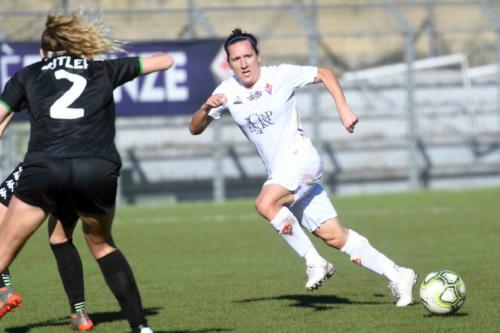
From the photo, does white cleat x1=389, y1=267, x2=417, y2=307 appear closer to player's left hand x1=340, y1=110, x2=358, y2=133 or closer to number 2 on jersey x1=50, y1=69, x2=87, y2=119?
player's left hand x1=340, y1=110, x2=358, y2=133

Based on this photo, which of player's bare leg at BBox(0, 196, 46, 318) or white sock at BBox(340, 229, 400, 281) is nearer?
player's bare leg at BBox(0, 196, 46, 318)

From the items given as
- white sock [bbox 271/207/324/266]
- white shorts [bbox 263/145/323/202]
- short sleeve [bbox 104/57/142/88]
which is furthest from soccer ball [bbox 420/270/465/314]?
short sleeve [bbox 104/57/142/88]

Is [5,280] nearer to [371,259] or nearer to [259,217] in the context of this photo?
[371,259]

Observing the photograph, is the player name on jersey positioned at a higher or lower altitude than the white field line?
higher

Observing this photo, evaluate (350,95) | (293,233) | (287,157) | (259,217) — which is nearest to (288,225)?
(293,233)

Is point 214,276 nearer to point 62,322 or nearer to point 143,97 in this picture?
point 62,322

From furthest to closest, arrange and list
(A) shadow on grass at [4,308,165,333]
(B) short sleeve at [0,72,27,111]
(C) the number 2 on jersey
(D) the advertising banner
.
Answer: (D) the advertising banner
(A) shadow on grass at [4,308,165,333]
(B) short sleeve at [0,72,27,111]
(C) the number 2 on jersey

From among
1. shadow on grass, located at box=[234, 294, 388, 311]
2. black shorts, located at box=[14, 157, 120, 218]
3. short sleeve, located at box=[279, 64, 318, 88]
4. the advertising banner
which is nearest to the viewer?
black shorts, located at box=[14, 157, 120, 218]

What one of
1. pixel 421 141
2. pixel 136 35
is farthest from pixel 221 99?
pixel 421 141

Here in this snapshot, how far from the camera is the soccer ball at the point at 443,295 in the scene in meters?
7.68

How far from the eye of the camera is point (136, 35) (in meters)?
22.1

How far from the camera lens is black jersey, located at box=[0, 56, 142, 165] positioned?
6324 mm

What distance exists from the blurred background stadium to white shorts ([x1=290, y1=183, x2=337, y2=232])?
1254 cm

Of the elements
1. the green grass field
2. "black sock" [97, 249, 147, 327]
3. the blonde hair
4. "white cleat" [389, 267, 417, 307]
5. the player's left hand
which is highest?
the blonde hair
